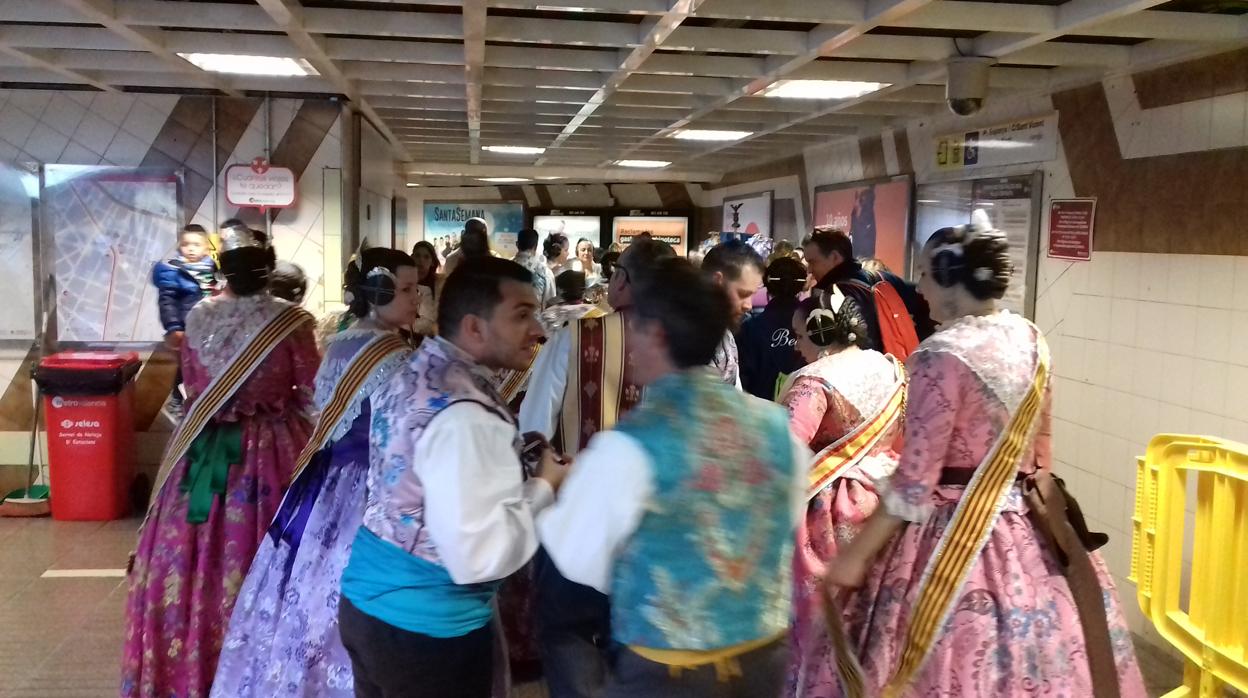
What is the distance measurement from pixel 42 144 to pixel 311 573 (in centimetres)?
428

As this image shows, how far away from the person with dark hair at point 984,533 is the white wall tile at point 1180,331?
6.55 ft

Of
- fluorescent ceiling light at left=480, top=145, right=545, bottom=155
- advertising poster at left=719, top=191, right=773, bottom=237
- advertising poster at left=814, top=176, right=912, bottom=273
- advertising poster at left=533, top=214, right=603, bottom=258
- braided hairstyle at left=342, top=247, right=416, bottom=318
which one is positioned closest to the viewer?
braided hairstyle at left=342, top=247, right=416, bottom=318

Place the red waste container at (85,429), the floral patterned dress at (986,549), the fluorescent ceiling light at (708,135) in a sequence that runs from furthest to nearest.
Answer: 1. the fluorescent ceiling light at (708,135)
2. the red waste container at (85,429)
3. the floral patterned dress at (986,549)

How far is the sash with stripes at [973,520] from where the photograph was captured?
90.6 inches

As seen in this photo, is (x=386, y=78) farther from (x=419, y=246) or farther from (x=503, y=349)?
(x=503, y=349)

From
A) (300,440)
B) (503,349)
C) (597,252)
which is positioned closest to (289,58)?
(300,440)

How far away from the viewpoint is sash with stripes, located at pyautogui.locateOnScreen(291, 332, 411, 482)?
109 inches

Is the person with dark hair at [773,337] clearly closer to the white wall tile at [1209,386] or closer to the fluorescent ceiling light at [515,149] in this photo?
the white wall tile at [1209,386]

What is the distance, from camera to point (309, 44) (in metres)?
4.28

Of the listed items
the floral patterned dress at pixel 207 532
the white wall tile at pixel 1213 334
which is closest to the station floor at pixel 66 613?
the floral patterned dress at pixel 207 532

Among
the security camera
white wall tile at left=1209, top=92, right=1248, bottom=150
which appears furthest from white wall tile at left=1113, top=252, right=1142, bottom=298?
the security camera

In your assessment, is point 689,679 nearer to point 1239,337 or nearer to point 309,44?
point 1239,337

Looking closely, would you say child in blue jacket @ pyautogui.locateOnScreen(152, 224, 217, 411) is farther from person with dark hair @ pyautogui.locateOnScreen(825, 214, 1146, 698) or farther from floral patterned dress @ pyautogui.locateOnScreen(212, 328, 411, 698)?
person with dark hair @ pyautogui.locateOnScreen(825, 214, 1146, 698)

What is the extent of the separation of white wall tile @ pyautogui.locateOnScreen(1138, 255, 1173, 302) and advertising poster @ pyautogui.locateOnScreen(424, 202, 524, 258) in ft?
34.6
